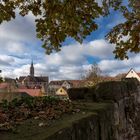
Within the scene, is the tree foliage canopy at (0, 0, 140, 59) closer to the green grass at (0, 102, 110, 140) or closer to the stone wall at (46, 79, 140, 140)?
the stone wall at (46, 79, 140, 140)

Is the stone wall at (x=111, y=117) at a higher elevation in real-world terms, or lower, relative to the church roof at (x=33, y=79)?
lower

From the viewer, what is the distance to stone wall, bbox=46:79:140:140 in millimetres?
3601

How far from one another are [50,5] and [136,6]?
130 inches

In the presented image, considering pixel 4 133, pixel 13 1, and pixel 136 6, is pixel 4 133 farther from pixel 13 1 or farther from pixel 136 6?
pixel 136 6

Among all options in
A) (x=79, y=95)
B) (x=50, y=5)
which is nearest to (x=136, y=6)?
(x=50, y=5)

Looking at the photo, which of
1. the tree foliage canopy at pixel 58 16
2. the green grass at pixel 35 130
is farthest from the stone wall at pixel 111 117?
the tree foliage canopy at pixel 58 16

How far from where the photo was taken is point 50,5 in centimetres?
720

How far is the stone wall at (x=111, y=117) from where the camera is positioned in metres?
3.60

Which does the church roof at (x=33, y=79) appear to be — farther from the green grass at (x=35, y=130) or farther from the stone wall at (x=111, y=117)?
the green grass at (x=35, y=130)

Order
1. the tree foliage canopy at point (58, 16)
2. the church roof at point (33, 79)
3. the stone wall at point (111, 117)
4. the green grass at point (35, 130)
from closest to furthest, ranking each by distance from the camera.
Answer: the green grass at point (35, 130), the stone wall at point (111, 117), the tree foliage canopy at point (58, 16), the church roof at point (33, 79)

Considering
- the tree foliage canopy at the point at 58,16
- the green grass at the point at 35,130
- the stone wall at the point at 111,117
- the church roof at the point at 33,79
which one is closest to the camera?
the green grass at the point at 35,130

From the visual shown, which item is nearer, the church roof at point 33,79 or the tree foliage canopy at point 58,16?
the tree foliage canopy at point 58,16

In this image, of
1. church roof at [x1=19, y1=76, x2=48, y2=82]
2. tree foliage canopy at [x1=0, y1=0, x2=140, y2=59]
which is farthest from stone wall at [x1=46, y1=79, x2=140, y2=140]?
church roof at [x1=19, y1=76, x2=48, y2=82]

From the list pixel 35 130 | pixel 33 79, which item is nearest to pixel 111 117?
pixel 35 130
